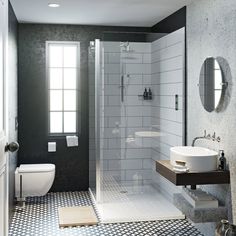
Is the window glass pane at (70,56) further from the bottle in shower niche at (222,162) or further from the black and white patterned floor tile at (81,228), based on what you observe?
the bottle in shower niche at (222,162)

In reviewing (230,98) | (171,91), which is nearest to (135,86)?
(171,91)

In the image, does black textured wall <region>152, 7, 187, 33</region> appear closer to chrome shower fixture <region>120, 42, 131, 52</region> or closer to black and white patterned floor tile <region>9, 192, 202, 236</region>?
chrome shower fixture <region>120, 42, 131, 52</region>

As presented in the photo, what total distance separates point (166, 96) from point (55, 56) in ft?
5.79

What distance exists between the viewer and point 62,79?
17.2 ft

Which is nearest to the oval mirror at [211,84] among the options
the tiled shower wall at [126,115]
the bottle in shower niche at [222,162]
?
the bottle in shower niche at [222,162]

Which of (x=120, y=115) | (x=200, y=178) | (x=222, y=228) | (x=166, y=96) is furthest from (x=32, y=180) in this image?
(x=222, y=228)

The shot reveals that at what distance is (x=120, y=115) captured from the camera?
441cm

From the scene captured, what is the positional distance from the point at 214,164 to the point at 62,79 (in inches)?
110

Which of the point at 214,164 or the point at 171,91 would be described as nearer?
the point at 214,164

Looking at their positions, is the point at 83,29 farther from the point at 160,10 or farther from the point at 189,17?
the point at 189,17

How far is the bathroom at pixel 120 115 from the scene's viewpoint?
3275 mm

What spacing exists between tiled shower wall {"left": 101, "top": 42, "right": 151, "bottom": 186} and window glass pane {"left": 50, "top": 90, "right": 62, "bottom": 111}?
1.08m

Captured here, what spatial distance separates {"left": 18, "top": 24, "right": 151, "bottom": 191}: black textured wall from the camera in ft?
16.6

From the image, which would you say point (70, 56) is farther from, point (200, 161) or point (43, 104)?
point (200, 161)
